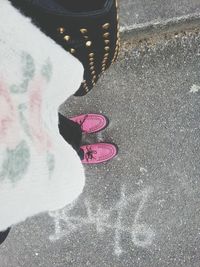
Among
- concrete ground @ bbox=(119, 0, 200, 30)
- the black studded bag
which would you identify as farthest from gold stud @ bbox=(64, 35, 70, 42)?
concrete ground @ bbox=(119, 0, 200, 30)

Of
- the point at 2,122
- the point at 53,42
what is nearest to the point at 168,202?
the point at 53,42

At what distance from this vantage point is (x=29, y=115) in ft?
2.76

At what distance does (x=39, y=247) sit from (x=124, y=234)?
0.38 m

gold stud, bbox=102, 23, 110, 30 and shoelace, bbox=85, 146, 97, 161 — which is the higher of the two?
gold stud, bbox=102, 23, 110, 30

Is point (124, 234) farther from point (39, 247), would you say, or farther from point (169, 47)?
point (169, 47)

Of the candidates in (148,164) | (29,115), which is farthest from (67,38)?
(148,164)

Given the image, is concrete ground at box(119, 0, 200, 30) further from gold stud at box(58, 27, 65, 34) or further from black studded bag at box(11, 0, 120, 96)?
gold stud at box(58, 27, 65, 34)

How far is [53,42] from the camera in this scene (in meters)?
0.97

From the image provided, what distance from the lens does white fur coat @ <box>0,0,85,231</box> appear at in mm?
783

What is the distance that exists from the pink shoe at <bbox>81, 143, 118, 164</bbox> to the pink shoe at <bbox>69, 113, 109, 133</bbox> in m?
0.07

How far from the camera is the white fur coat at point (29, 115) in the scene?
78 centimetres

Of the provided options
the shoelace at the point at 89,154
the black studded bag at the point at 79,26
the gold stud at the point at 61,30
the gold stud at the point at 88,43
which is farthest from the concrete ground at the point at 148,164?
the gold stud at the point at 61,30

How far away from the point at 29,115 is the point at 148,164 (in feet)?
4.17

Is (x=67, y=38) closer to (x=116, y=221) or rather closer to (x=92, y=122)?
(x=92, y=122)
